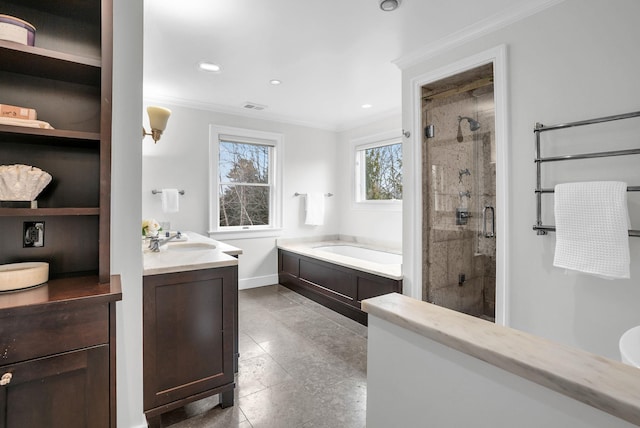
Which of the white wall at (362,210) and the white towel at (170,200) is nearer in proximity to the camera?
the white towel at (170,200)

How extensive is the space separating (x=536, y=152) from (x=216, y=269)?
2.07 meters

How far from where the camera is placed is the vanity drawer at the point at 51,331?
963 mm

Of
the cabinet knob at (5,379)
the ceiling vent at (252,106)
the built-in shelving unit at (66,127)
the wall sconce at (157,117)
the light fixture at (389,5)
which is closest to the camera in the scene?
the cabinet knob at (5,379)

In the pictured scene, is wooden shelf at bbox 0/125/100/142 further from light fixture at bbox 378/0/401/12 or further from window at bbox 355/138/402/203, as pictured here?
window at bbox 355/138/402/203

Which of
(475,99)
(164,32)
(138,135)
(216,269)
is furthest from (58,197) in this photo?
(475,99)

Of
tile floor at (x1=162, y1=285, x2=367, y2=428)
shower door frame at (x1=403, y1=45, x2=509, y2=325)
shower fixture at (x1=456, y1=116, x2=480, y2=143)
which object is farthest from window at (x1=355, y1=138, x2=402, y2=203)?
tile floor at (x1=162, y1=285, x2=367, y2=428)

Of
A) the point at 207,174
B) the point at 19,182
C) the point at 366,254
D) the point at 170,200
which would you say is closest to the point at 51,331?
the point at 19,182

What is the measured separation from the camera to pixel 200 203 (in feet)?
13.1

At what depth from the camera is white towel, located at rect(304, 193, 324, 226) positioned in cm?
473

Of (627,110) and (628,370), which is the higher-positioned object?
(627,110)

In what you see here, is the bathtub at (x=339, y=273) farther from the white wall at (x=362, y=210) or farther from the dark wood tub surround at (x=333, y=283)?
the white wall at (x=362, y=210)

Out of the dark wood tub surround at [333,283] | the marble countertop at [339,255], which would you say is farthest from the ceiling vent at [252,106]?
the dark wood tub surround at [333,283]

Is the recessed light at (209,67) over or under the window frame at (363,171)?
over

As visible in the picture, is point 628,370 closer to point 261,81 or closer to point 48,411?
point 48,411
